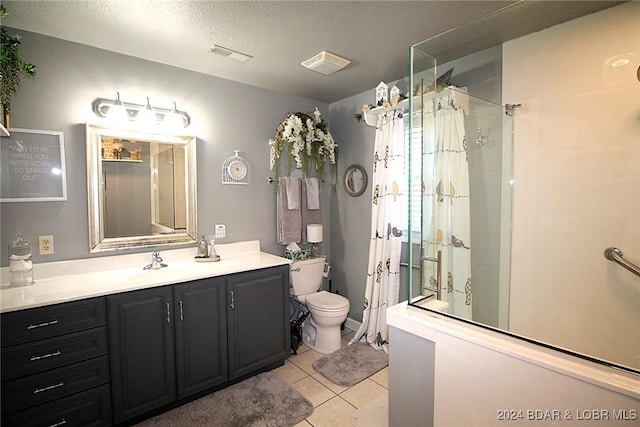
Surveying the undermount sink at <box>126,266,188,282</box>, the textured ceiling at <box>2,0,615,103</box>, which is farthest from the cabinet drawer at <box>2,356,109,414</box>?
the textured ceiling at <box>2,0,615,103</box>

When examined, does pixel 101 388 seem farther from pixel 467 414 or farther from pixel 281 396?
pixel 467 414

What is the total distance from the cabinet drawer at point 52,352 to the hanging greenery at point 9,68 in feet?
4.48

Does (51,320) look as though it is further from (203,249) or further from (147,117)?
(147,117)

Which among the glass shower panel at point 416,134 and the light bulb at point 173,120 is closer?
the glass shower panel at point 416,134

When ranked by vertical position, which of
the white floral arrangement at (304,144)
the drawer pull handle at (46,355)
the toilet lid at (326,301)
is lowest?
the toilet lid at (326,301)

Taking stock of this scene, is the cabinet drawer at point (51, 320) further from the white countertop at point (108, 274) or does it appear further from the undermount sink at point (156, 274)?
the undermount sink at point (156, 274)

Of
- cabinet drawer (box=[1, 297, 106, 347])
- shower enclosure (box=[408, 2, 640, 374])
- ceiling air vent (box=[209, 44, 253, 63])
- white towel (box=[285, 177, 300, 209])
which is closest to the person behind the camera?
cabinet drawer (box=[1, 297, 106, 347])

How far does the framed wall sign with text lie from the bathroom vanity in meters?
0.48

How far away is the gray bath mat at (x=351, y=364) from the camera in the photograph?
7.94 ft

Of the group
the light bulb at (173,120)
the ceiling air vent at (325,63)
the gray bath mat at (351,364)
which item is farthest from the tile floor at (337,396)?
the ceiling air vent at (325,63)

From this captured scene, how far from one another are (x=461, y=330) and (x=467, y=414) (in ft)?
1.20

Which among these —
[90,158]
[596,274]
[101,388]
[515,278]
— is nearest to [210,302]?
[101,388]

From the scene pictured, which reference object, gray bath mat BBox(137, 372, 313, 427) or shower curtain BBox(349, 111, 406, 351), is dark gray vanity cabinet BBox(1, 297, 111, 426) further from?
shower curtain BBox(349, 111, 406, 351)

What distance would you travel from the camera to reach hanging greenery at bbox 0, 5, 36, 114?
67.4 inches
